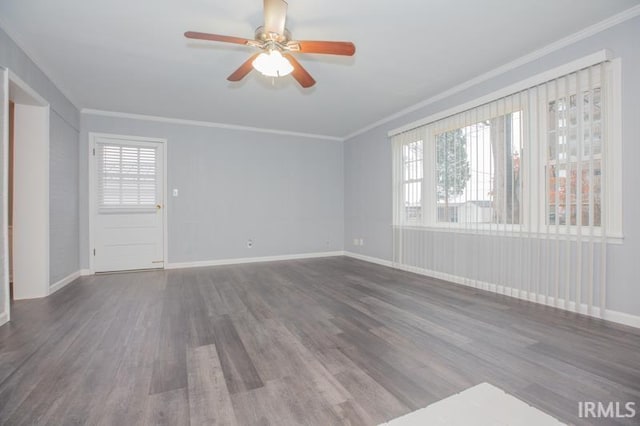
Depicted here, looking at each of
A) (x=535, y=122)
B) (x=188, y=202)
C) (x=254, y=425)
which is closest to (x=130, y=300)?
(x=188, y=202)

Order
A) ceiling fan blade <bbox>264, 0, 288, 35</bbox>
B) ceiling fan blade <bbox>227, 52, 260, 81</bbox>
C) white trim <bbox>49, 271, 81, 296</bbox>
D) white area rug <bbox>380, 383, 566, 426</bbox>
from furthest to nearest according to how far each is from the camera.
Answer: white trim <bbox>49, 271, 81, 296</bbox>
ceiling fan blade <bbox>227, 52, 260, 81</bbox>
ceiling fan blade <bbox>264, 0, 288, 35</bbox>
white area rug <bbox>380, 383, 566, 426</bbox>

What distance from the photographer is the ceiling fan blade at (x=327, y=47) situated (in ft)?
7.20

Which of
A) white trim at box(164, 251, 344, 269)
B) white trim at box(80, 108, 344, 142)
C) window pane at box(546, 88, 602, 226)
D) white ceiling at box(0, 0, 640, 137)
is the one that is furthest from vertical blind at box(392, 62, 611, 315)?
white trim at box(80, 108, 344, 142)

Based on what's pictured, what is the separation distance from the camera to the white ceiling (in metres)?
2.34

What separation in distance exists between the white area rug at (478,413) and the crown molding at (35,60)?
425cm

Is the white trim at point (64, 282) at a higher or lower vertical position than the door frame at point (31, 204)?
lower

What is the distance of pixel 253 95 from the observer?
4.09 metres

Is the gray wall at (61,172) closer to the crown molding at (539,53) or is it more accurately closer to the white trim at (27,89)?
the white trim at (27,89)

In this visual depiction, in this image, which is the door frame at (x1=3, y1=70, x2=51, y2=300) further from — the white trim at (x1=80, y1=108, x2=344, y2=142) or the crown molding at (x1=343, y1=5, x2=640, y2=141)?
the crown molding at (x1=343, y1=5, x2=640, y2=141)

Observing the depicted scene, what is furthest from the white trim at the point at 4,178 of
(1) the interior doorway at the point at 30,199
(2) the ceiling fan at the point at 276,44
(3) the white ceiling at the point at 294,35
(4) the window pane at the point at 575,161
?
(4) the window pane at the point at 575,161

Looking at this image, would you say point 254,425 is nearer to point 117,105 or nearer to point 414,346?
point 414,346

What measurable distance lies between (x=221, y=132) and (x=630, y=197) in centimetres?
560

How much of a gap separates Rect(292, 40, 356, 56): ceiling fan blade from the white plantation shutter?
3.94 meters

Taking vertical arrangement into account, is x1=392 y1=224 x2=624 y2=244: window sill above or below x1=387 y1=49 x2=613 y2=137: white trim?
below
